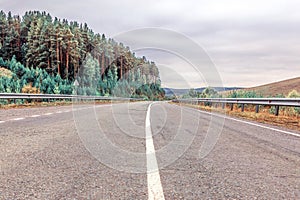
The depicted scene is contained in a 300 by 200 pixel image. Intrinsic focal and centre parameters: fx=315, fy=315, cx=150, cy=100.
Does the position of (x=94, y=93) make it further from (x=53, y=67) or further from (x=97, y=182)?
(x=97, y=182)

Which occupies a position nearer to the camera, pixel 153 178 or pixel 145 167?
pixel 153 178

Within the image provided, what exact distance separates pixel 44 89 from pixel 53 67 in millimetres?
25246

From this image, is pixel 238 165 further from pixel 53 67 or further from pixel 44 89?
pixel 53 67

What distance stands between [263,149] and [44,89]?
33151mm

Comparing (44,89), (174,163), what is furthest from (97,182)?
(44,89)

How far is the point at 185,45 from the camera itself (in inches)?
338

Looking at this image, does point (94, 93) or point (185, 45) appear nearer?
point (185, 45)

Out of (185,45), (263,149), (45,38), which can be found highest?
(45,38)

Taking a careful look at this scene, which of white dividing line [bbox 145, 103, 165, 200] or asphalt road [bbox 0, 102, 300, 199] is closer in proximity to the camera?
white dividing line [bbox 145, 103, 165, 200]

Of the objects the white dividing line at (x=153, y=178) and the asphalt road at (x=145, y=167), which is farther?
the asphalt road at (x=145, y=167)

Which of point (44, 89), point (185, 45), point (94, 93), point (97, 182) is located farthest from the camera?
point (94, 93)

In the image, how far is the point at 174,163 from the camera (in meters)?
4.43

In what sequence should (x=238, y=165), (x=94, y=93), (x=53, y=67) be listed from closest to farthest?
(x=238, y=165), (x=94, y=93), (x=53, y=67)

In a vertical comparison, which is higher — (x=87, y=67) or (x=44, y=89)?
(x=87, y=67)
